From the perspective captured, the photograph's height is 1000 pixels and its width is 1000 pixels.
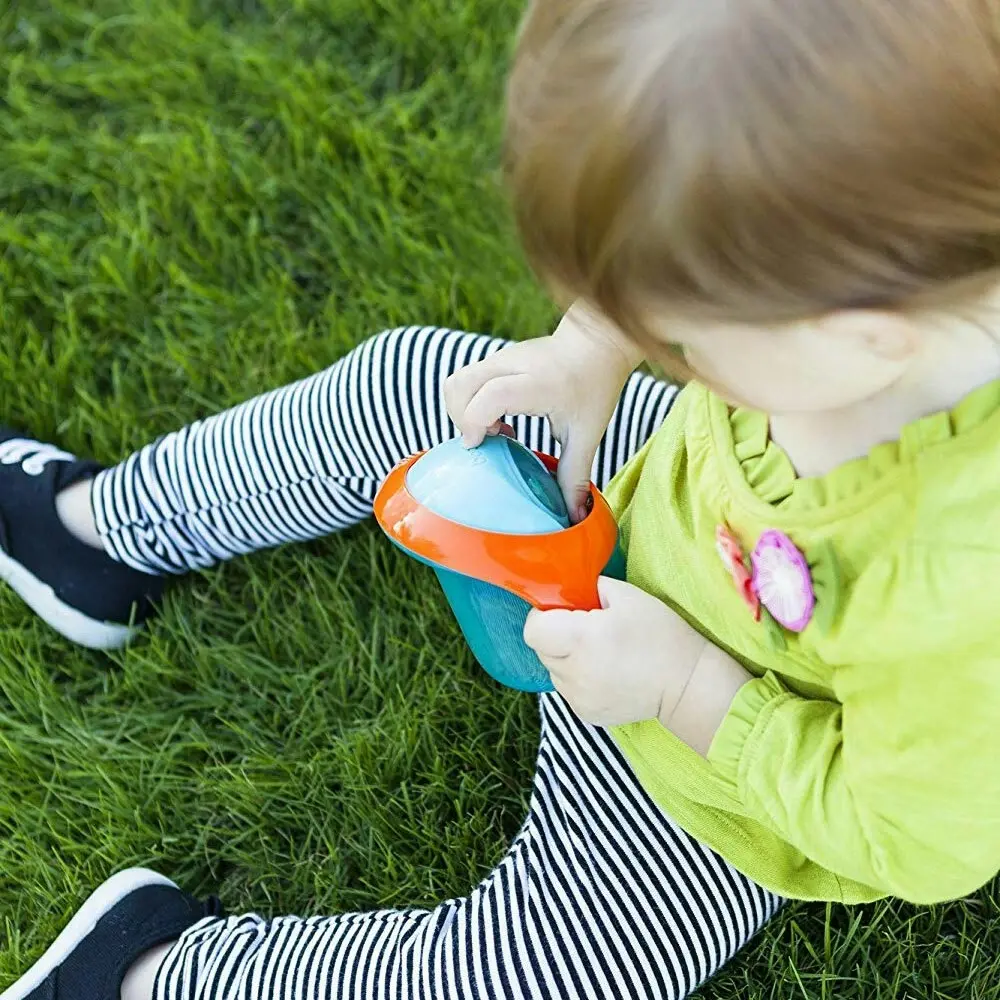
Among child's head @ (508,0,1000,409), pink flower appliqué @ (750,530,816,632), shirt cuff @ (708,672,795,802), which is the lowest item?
shirt cuff @ (708,672,795,802)

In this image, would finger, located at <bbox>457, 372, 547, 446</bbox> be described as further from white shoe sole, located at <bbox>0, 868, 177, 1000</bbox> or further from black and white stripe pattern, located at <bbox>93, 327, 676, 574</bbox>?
white shoe sole, located at <bbox>0, 868, 177, 1000</bbox>

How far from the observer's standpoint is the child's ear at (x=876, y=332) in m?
0.57

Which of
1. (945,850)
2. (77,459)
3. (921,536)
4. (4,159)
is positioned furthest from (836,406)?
(4,159)

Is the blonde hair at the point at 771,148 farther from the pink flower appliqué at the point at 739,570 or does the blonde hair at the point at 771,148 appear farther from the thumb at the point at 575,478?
the thumb at the point at 575,478

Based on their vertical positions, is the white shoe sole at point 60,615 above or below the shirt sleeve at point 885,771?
below

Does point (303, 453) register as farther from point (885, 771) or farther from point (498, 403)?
point (885, 771)

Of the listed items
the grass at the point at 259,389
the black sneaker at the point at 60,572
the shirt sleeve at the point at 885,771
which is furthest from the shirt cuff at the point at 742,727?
the black sneaker at the point at 60,572

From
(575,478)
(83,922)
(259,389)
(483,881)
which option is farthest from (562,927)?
(259,389)

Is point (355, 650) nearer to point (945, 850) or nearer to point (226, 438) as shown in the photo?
point (226, 438)

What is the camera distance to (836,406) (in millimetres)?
664

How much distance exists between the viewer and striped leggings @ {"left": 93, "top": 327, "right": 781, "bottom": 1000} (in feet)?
2.99

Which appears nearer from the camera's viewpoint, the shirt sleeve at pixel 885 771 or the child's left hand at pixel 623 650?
the shirt sleeve at pixel 885 771

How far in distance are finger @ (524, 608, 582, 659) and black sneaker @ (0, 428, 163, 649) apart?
1.94 feet

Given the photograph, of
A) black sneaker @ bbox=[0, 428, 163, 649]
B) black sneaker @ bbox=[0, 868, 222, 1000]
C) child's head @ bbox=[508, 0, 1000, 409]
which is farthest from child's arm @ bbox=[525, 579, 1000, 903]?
black sneaker @ bbox=[0, 428, 163, 649]
